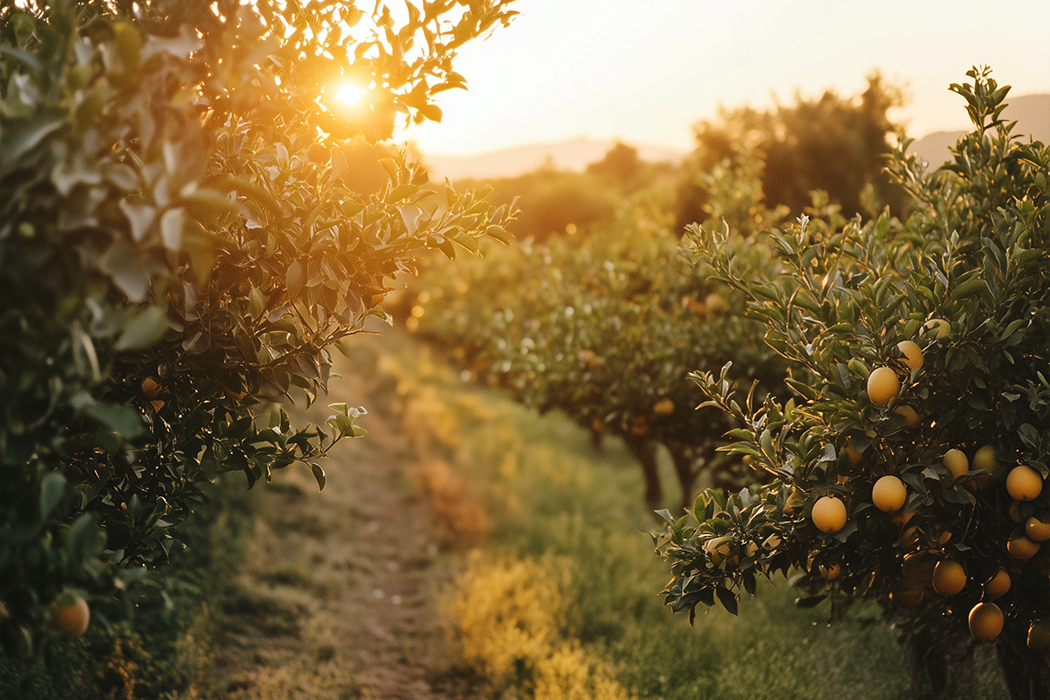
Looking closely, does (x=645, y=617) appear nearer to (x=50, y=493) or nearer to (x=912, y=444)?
(x=912, y=444)

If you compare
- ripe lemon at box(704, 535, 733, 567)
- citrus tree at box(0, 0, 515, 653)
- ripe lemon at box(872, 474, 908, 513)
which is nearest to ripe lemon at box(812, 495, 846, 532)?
ripe lemon at box(872, 474, 908, 513)

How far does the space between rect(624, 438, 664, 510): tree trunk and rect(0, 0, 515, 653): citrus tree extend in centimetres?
530

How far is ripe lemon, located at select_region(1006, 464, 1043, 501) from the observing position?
2.14 m

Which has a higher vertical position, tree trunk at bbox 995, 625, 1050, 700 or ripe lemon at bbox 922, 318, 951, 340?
ripe lemon at bbox 922, 318, 951, 340

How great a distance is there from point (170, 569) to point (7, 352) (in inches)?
189

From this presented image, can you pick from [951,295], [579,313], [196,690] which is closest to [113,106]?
[951,295]

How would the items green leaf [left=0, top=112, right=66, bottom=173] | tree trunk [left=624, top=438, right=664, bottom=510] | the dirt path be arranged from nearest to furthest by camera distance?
1. green leaf [left=0, top=112, right=66, bottom=173]
2. the dirt path
3. tree trunk [left=624, top=438, right=664, bottom=510]

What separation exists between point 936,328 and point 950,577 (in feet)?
2.90

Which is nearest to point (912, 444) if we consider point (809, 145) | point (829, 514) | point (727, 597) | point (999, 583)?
point (829, 514)

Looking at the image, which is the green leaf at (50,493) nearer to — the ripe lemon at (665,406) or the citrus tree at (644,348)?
the citrus tree at (644,348)

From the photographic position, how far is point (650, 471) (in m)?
8.28

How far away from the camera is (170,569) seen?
5477 millimetres

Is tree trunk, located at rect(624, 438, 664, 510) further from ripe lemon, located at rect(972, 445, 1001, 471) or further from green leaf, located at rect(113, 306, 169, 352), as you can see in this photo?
green leaf, located at rect(113, 306, 169, 352)

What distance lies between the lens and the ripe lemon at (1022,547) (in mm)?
2223
